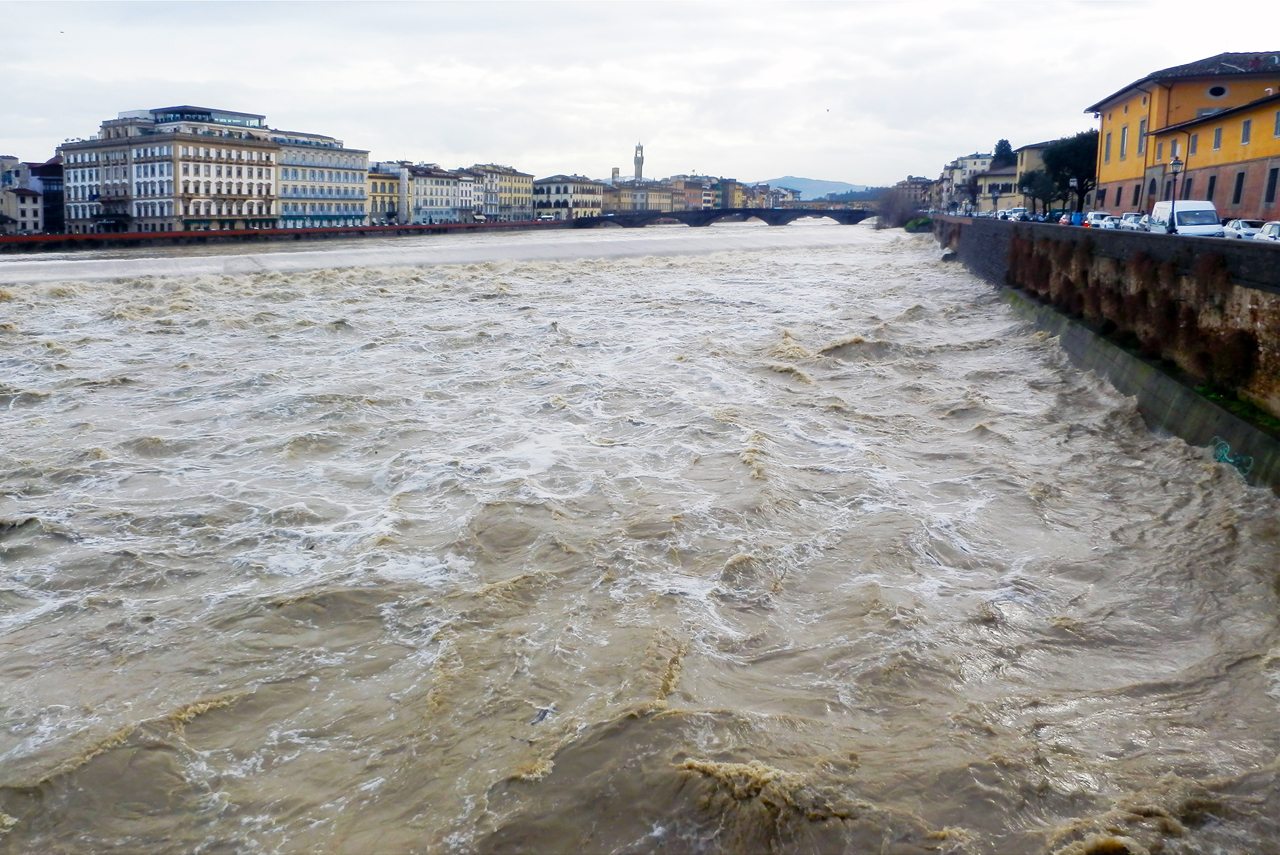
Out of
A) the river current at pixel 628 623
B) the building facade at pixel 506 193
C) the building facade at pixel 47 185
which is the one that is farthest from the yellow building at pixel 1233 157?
the building facade at pixel 506 193

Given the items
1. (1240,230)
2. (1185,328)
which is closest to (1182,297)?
(1185,328)

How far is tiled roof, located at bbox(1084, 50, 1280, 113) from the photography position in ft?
118

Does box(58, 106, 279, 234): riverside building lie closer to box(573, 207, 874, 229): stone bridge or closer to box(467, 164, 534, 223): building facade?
box(573, 207, 874, 229): stone bridge

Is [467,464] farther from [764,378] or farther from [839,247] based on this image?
[839,247]

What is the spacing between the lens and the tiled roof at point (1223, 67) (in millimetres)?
35875

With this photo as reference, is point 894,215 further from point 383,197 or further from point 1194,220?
point 1194,220

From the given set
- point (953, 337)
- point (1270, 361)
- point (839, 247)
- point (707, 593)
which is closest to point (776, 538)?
point (707, 593)

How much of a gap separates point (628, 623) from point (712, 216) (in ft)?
333

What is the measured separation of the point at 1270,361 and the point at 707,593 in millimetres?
6162

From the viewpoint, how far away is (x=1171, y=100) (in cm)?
3666

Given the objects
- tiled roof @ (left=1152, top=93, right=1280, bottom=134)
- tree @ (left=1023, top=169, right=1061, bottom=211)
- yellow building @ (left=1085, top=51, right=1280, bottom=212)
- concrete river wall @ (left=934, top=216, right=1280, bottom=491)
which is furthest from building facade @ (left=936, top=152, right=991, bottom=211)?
concrete river wall @ (left=934, top=216, right=1280, bottom=491)

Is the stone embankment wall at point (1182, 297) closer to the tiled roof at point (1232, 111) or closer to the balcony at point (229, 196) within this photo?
the tiled roof at point (1232, 111)

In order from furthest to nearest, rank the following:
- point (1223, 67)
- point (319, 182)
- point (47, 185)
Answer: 1. point (319, 182)
2. point (47, 185)
3. point (1223, 67)

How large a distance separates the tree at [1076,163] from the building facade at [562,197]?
275ft
